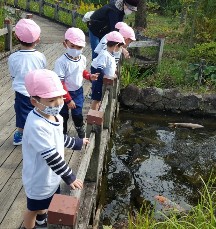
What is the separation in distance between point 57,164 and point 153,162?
418 cm

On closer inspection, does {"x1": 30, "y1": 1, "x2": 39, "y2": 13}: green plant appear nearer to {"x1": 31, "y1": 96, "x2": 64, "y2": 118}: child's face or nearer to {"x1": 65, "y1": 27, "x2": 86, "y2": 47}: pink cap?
{"x1": 65, "y1": 27, "x2": 86, "y2": 47}: pink cap

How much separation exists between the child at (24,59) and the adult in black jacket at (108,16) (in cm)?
198

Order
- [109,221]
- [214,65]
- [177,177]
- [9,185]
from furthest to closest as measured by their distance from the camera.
Result: [214,65], [177,177], [109,221], [9,185]

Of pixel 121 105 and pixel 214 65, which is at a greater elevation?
pixel 214 65

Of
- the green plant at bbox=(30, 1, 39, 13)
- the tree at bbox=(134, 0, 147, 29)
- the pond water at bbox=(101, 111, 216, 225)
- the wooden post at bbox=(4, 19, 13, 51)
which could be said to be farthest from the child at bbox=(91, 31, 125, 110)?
the green plant at bbox=(30, 1, 39, 13)

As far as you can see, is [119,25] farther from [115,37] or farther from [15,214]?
[15,214]

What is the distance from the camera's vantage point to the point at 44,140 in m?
2.60

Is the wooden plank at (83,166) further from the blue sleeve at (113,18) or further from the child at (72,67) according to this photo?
the blue sleeve at (113,18)

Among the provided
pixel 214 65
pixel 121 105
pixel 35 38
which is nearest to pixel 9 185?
pixel 35 38

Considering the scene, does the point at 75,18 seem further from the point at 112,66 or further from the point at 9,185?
the point at 9,185

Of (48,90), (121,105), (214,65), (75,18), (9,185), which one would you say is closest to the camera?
(48,90)

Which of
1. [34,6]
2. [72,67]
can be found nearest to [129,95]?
[72,67]

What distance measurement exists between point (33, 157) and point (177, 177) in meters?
3.96

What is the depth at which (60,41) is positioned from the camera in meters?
12.1
